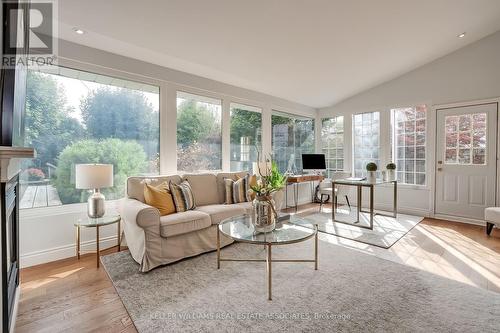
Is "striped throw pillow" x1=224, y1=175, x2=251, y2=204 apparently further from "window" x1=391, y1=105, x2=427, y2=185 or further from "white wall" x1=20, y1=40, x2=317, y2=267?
"window" x1=391, y1=105, x2=427, y2=185

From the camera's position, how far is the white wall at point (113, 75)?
2658 millimetres

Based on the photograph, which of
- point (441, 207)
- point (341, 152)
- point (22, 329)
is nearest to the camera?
point (22, 329)

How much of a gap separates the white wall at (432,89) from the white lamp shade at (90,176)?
519 centimetres

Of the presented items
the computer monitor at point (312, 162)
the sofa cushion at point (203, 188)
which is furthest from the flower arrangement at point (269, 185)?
the computer monitor at point (312, 162)

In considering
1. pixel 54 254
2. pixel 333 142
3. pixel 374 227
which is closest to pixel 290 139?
pixel 333 142

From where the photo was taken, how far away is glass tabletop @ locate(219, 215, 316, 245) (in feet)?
6.81

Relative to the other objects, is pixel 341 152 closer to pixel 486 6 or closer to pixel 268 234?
pixel 486 6

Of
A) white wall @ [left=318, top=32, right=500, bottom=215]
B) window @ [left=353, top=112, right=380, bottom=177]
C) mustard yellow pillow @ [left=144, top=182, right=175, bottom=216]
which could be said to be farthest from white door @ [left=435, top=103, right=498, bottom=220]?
mustard yellow pillow @ [left=144, top=182, right=175, bottom=216]

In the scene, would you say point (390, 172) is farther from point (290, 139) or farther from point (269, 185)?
point (269, 185)

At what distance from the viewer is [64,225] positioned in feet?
9.32

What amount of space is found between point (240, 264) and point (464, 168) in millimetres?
4372

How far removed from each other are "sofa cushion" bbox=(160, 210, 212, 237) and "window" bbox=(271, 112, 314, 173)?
2.86 meters

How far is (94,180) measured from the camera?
261cm

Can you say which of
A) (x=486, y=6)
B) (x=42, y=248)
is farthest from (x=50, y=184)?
(x=486, y=6)
